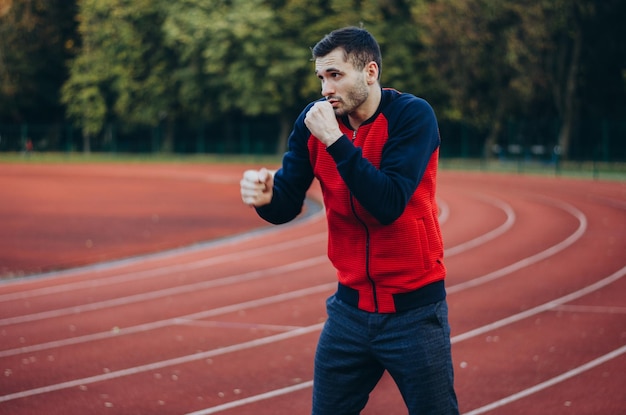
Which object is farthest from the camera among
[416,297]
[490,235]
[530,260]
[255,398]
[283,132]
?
[283,132]

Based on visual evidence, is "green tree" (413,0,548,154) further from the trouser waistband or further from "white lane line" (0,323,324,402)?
the trouser waistband

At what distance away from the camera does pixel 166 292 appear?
948 centimetres

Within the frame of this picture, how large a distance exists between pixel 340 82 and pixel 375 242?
0.53 m

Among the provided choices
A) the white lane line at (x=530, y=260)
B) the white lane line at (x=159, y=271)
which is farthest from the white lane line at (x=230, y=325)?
the white lane line at (x=530, y=260)

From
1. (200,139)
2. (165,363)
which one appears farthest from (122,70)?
(165,363)

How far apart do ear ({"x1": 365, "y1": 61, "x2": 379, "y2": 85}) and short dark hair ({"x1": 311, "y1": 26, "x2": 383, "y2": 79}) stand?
1 centimetres

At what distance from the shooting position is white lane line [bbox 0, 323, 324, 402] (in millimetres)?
5922

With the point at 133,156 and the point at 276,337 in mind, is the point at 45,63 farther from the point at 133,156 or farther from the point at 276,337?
the point at 276,337

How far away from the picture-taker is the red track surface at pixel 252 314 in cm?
583

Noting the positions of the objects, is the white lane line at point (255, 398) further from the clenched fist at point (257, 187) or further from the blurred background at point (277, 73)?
the blurred background at point (277, 73)

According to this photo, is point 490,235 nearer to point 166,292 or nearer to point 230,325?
point 166,292

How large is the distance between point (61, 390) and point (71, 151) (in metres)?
46.3

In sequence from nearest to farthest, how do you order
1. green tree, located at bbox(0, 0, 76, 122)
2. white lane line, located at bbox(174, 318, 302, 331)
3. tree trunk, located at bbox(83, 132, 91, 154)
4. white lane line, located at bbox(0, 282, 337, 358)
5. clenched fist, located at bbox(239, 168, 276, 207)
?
clenched fist, located at bbox(239, 168, 276, 207)
white lane line, located at bbox(0, 282, 337, 358)
white lane line, located at bbox(174, 318, 302, 331)
tree trunk, located at bbox(83, 132, 91, 154)
green tree, located at bbox(0, 0, 76, 122)

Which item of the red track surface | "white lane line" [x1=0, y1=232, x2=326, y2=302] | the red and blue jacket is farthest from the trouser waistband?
"white lane line" [x1=0, y1=232, x2=326, y2=302]
